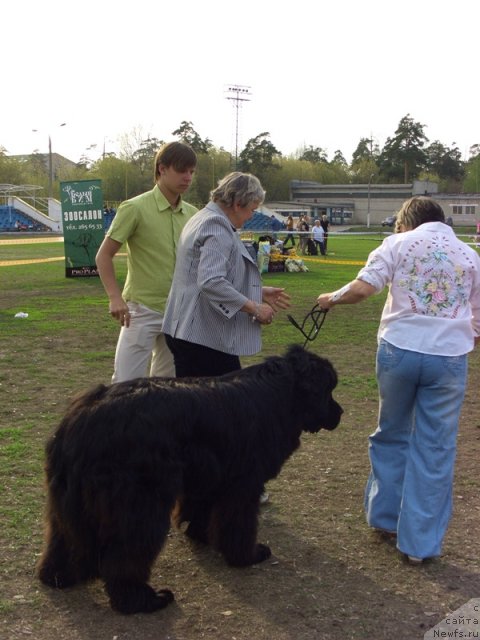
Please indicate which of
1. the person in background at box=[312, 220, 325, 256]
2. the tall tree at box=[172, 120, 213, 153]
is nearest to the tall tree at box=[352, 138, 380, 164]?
the tall tree at box=[172, 120, 213, 153]

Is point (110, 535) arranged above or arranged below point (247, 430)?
below

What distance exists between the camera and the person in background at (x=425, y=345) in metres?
3.79

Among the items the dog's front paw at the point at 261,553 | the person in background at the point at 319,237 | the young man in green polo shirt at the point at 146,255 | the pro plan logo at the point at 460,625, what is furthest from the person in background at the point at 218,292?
the person in background at the point at 319,237

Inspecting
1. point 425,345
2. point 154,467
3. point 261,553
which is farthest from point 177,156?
point 261,553

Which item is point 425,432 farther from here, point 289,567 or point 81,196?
point 81,196

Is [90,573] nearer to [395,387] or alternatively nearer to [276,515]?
[276,515]

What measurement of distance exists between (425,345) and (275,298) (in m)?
1.14

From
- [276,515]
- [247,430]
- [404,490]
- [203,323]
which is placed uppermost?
[203,323]

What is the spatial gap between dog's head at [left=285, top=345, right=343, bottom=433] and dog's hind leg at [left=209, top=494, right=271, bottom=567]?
0.56 m

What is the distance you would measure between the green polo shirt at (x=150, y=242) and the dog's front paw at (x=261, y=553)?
5.50 feet

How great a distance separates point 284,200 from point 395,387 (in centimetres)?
9703

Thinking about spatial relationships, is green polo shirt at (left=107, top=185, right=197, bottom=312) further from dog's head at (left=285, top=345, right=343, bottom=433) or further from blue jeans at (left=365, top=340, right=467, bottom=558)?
blue jeans at (left=365, top=340, right=467, bottom=558)

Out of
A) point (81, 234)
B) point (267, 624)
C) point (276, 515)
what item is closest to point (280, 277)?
point (81, 234)

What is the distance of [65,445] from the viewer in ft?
10.9
